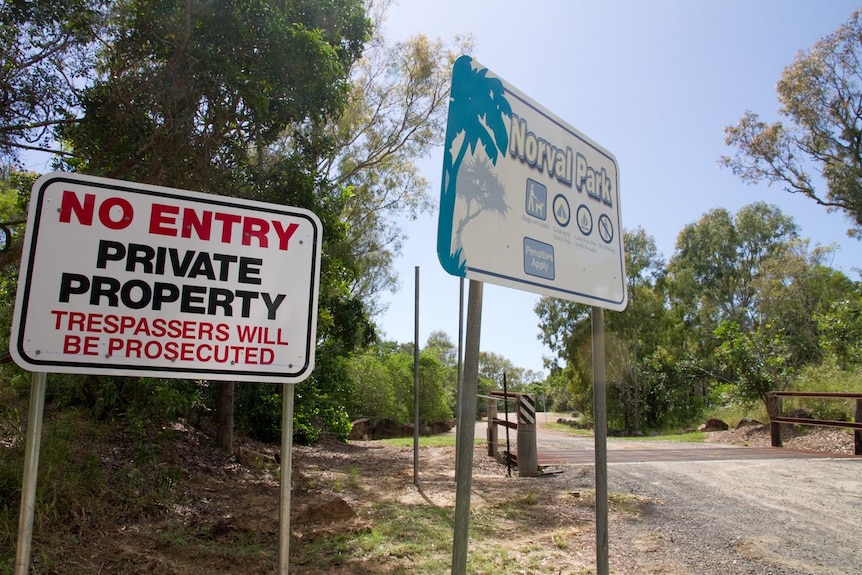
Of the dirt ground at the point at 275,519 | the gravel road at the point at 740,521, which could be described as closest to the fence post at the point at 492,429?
the dirt ground at the point at 275,519

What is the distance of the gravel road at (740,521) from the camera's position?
397 cm

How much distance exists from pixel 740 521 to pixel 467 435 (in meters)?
4.46

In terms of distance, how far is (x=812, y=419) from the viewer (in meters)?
10.5

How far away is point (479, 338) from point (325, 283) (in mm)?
8063

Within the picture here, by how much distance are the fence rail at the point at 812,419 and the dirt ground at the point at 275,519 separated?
178 inches

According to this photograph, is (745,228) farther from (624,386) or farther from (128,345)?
(128,345)

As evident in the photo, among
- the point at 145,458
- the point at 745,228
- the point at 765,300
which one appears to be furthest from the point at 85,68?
the point at 745,228

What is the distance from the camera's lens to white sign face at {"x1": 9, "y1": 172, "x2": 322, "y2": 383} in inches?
69.9

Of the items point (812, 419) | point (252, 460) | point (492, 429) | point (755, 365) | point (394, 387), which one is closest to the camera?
point (252, 460)

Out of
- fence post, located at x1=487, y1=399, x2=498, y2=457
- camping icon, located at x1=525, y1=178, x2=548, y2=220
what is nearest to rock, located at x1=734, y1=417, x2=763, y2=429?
fence post, located at x1=487, y1=399, x2=498, y2=457

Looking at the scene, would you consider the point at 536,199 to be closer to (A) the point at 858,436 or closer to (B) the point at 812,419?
(A) the point at 858,436

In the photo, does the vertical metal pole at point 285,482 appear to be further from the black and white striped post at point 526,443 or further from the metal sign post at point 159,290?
the black and white striped post at point 526,443

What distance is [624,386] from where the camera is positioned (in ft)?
Answer: 95.3

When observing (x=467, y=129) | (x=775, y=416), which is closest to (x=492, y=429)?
(x=775, y=416)
